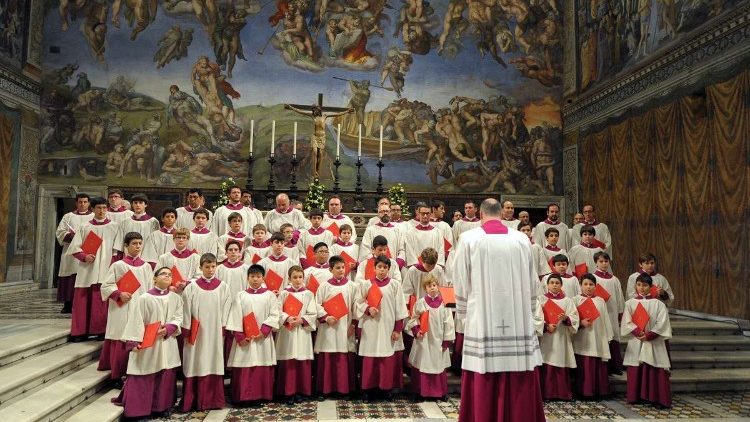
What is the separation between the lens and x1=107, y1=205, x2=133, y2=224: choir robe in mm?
7881

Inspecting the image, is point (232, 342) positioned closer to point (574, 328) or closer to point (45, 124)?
point (574, 328)

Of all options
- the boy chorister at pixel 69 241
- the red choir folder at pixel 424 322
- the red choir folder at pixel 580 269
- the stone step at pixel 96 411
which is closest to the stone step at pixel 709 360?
the red choir folder at pixel 580 269

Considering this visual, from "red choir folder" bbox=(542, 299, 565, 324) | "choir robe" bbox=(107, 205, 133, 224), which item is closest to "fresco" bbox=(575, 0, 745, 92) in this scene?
"red choir folder" bbox=(542, 299, 565, 324)

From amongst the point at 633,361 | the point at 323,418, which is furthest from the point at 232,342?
the point at 633,361

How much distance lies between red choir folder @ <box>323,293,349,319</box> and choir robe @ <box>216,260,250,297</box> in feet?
3.74

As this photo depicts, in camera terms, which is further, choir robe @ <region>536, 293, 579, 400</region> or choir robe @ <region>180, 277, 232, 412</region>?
choir robe @ <region>536, 293, 579, 400</region>

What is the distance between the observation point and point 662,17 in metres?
10.8

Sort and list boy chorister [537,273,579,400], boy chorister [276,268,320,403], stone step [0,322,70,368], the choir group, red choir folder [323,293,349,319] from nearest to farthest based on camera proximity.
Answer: stone step [0,322,70,368]
the choir group
boy chorister [276,268,320,403]
red choir folder [323,293,349,319]
boy chorister [537,273,579,400]

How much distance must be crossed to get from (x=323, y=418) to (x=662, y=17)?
1032cm

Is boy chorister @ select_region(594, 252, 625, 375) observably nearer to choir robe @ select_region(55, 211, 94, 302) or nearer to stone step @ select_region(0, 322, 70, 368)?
stone step @ select_region(0, 322, 70, 368)

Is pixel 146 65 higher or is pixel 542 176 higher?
pixel 146 65

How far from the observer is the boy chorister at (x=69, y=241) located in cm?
775

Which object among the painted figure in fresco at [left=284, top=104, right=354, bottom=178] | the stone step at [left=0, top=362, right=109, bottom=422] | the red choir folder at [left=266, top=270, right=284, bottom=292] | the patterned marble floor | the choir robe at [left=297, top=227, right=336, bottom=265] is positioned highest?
the painted figure in fresco at [left=284, top=104, right=354, bottom=178]

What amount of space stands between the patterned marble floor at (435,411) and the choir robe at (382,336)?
0.99ft
